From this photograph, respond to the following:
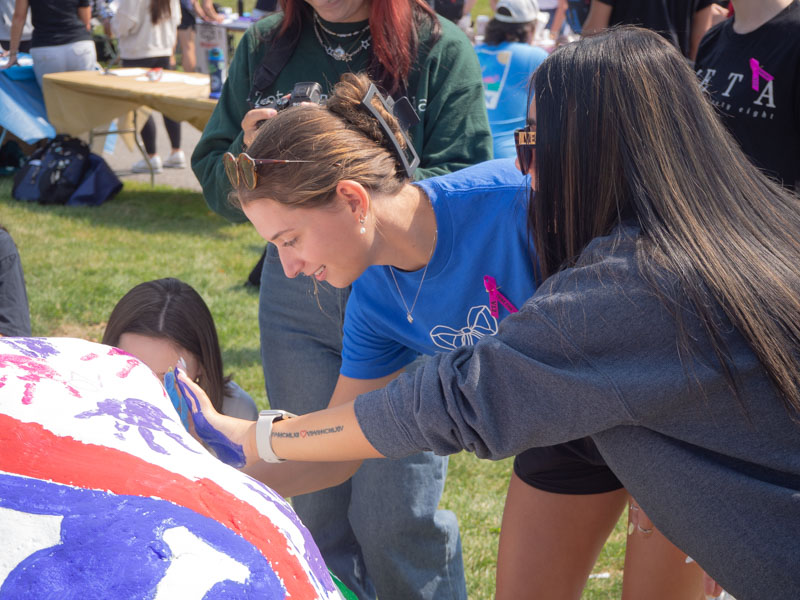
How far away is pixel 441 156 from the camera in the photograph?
2.16 m

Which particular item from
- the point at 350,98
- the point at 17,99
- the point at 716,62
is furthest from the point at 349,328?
the point at 17,99

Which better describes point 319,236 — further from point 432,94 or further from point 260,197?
point 432,94

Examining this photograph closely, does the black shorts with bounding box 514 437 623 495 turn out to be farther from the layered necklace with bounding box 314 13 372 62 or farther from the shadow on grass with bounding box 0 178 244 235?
the shadow on grass with bounding box 0 178 244 235

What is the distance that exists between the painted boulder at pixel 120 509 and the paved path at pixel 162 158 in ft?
20.3

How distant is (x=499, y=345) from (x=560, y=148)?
1.10 ft

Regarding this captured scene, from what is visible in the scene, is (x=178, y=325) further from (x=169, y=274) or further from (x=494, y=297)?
(x=169, y=274)

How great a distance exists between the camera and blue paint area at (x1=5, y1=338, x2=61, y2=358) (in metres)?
1.35

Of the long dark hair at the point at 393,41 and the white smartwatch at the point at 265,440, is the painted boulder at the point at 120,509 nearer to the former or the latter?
the white smartwatch at the point at 265,440

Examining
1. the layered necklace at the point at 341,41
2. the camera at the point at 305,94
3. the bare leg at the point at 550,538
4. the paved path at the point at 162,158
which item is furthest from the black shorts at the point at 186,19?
the bare leg at the point at 550,538

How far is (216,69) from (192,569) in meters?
5.62

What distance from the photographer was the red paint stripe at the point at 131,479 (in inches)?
42.3

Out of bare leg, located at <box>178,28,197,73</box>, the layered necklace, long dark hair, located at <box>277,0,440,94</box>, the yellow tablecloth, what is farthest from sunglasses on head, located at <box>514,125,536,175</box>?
bare leg, located at <box>178,28,197,73</box>

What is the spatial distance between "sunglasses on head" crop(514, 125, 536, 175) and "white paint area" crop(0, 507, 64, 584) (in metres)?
0.94

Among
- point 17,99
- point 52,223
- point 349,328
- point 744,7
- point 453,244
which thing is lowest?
point 52,223
